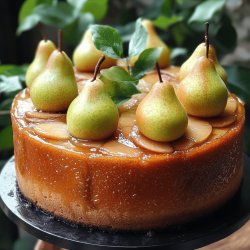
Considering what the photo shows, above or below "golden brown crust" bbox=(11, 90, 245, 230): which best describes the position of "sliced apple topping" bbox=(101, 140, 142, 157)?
above

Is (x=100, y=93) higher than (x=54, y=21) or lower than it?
higher

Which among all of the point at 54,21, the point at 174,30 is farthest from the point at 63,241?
the point at 174,30

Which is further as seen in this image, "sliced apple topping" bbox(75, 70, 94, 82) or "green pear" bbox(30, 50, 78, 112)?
"sliced apple topping" bbox(75, 70, 94, 82)

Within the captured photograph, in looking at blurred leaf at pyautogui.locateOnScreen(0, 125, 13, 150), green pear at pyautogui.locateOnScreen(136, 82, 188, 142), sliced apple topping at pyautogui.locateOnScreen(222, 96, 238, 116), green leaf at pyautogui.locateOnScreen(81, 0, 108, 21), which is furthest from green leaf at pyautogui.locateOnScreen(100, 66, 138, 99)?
green leaf at pyautogui.locateOnScreen(81, 0, 108, 21)

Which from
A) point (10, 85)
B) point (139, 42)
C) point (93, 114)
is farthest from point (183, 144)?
point (10, 85)

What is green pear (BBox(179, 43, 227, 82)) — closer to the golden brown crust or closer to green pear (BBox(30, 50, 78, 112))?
the golden brown crust

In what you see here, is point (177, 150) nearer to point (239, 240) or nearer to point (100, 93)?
point (100, 93)

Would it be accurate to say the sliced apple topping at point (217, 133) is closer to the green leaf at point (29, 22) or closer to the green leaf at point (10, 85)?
the green leaf at point (10, 85)
